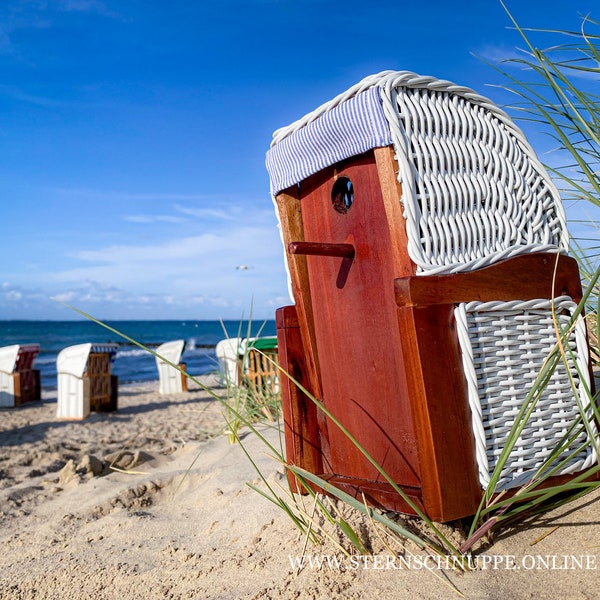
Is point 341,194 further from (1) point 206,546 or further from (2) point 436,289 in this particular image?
(1) point 206,546

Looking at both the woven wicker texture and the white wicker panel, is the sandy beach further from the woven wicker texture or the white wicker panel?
the woven wicker texture

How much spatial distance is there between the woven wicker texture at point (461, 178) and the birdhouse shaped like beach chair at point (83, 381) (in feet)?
25.6

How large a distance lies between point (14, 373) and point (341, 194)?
9.93 m

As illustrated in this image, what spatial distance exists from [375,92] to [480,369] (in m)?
0.83

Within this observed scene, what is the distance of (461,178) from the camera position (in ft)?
5.40

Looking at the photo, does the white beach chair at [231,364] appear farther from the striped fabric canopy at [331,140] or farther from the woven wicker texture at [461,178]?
the woven wicker texture at [461,178]

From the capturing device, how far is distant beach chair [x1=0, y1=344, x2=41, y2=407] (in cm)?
996

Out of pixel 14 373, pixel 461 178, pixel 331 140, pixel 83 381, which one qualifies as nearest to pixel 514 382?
pixel 461 178

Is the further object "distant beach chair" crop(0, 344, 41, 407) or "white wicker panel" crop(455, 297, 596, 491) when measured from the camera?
"distant beach chair" crop(0, 344, 41, 407)

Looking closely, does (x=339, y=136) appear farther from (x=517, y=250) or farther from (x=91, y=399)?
(x=91, y=399)

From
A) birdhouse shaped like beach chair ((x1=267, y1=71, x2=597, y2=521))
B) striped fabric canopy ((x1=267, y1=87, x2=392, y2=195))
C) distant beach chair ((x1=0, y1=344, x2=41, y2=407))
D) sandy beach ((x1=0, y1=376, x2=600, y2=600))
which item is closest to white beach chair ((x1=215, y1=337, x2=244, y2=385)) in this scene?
sandy beach ((x1=0, y1=376, x2=600, y2=600))

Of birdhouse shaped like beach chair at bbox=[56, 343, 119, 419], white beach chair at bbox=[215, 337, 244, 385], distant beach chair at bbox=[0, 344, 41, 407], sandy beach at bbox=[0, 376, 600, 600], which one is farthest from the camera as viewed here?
distant beach chair at bbox=[0, 344, 41, 407]

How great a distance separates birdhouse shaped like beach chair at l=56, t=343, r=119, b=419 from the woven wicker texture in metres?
7.80

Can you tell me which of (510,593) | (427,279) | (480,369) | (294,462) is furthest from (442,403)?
(294,462)
